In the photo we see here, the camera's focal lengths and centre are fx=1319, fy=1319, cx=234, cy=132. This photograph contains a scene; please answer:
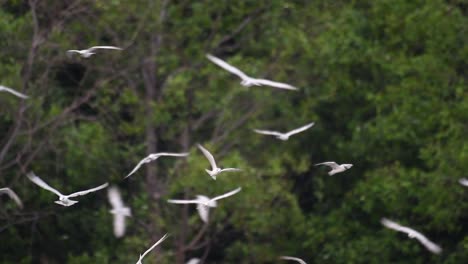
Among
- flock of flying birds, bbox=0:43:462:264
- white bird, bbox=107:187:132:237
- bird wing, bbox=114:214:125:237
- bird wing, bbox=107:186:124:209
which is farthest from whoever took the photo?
bird wing, bbox=114:214:125:237

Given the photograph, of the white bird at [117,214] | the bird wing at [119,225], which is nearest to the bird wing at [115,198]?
the white bird at [117,214]

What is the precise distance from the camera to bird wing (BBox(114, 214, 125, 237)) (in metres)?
17.4

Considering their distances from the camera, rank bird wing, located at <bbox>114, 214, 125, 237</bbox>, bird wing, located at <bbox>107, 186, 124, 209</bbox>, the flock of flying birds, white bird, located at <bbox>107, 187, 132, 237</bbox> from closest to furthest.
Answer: the flock of flying birds → bird wing, located at <bbox>107, 186, 124, 209</bbox> → white bird, located at <bbox>107, 187, 132, 237</bbox> → bird wing, located at <bbox>114, 214, 125, 237</bbox>

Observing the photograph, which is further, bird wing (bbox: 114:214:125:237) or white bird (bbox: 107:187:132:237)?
bird wing (bbox: 114:214:125:237)

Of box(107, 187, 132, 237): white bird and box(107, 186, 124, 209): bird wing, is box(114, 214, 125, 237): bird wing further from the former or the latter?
box(107, 186, 124, 209): bird wing

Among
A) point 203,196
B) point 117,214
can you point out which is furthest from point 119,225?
point 203,196

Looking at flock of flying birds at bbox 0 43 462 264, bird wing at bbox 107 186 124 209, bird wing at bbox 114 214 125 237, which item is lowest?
bird wing at bbox 114 214 125 237

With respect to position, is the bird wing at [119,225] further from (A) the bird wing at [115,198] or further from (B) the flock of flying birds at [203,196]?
(A) the bird wing at [115,198]

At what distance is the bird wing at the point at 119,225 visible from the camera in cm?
1740

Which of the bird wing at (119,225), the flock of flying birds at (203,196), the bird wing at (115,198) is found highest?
the flock of flying birds at (203,196)

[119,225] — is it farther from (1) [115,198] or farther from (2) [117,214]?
(2) [117,214]

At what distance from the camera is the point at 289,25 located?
21.0 m

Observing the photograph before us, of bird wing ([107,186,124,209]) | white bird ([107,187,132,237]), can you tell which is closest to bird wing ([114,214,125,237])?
white bird ([107,187,132,237])

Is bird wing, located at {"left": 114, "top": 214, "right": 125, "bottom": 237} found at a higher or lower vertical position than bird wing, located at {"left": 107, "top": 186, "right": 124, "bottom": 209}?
lower
